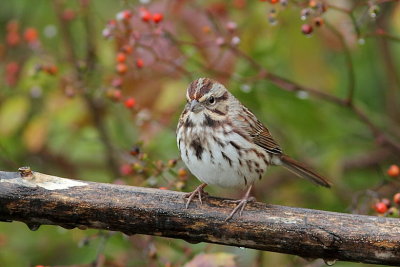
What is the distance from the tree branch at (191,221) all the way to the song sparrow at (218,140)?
0.47m

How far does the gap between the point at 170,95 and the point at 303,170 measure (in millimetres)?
1091

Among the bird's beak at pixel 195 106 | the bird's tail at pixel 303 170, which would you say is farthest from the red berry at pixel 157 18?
the bird's tail at pixel 303 170

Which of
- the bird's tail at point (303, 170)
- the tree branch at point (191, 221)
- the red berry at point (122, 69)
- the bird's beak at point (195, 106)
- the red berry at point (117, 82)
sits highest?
the red berry at point (122, 69)

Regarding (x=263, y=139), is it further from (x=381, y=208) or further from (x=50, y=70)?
→ (x=50, y=70)

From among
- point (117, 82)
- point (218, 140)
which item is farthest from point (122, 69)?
point (218, 140)

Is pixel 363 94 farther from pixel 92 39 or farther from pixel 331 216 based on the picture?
pixel 331 216

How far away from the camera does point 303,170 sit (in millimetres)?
5066

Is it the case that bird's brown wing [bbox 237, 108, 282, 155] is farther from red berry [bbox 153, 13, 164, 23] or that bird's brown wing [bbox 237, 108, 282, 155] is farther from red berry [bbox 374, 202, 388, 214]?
red berry [bbox 374, 202, 388, 214]

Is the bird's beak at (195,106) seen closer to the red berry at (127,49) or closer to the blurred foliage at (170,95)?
the blurred foliage at (170,95)

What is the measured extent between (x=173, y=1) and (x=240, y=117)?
1.19 meters

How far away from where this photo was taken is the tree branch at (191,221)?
362 cm

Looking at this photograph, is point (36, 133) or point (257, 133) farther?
point (36, 133)

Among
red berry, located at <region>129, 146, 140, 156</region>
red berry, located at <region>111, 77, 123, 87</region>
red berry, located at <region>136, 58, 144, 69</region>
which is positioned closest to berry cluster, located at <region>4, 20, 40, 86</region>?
red berry, located at <region>111, 77, 123, 87</region>

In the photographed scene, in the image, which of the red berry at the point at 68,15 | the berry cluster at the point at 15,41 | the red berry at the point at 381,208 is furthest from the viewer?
the red berry at the point at 68,15
